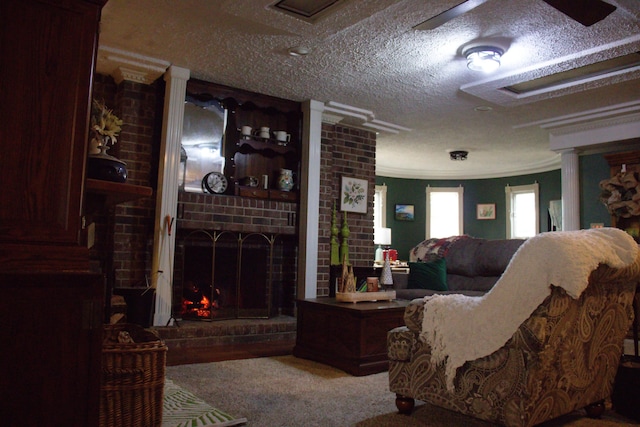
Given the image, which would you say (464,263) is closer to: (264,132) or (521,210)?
(264,132)

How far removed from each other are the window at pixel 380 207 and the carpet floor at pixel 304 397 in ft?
20.4

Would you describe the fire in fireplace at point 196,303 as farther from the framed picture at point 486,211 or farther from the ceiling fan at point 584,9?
the framed picture at point 486,211

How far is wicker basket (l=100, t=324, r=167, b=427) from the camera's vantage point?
1.95 metres

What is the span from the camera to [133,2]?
357cm

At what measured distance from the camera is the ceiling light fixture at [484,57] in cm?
412

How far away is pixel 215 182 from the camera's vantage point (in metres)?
5.21

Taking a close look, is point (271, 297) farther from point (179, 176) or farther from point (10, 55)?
point (10, 55)

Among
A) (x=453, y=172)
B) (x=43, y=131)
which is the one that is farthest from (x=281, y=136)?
(x=453, y=172)

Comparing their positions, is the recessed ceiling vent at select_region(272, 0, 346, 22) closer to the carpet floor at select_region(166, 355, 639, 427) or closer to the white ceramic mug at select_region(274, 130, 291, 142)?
the white ceramic mug at select_region(274, 130, 291, 142)

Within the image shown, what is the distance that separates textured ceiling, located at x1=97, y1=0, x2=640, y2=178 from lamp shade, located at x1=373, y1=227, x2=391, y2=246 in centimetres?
299

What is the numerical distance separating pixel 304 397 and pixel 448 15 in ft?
8.85

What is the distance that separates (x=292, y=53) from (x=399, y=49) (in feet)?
2.99

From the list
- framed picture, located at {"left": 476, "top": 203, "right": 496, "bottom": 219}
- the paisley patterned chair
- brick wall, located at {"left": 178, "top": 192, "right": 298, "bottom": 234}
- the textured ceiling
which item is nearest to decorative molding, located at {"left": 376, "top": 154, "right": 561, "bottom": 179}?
framed picture, located at {"left": 476, "top": 203, "right": 496, "bottom": 219}

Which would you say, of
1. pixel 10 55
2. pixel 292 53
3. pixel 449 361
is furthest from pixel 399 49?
pixel 10 55
